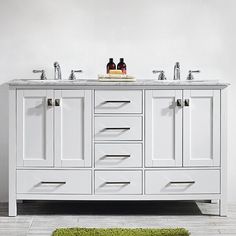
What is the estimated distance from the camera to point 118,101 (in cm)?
438

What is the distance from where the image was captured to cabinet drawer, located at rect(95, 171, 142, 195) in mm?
4398

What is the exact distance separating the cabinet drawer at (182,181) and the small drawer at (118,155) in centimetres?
11

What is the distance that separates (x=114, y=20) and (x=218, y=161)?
1.16 m

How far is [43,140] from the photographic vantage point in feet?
14.4

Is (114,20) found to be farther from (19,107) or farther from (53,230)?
(53,230)

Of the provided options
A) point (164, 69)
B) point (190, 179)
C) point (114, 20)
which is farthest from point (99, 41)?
point (190, 179)

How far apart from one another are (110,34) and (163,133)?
0.83 meters

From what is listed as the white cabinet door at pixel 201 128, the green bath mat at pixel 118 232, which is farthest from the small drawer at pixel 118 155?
the green bath mat at pixel 118 232

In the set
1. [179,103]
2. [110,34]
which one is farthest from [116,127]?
[110,34]

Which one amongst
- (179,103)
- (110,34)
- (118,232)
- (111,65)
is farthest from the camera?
(110,34)

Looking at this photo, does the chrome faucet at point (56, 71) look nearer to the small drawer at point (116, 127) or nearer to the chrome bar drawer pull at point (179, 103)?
the small drawer at point (116, 127)

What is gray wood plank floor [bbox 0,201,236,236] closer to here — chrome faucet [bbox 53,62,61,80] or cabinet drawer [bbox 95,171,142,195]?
cabinet drawer [bbox 95,171,142,195]

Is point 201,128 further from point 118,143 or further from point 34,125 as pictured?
point 34,125

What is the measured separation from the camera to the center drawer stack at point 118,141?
173 inches
